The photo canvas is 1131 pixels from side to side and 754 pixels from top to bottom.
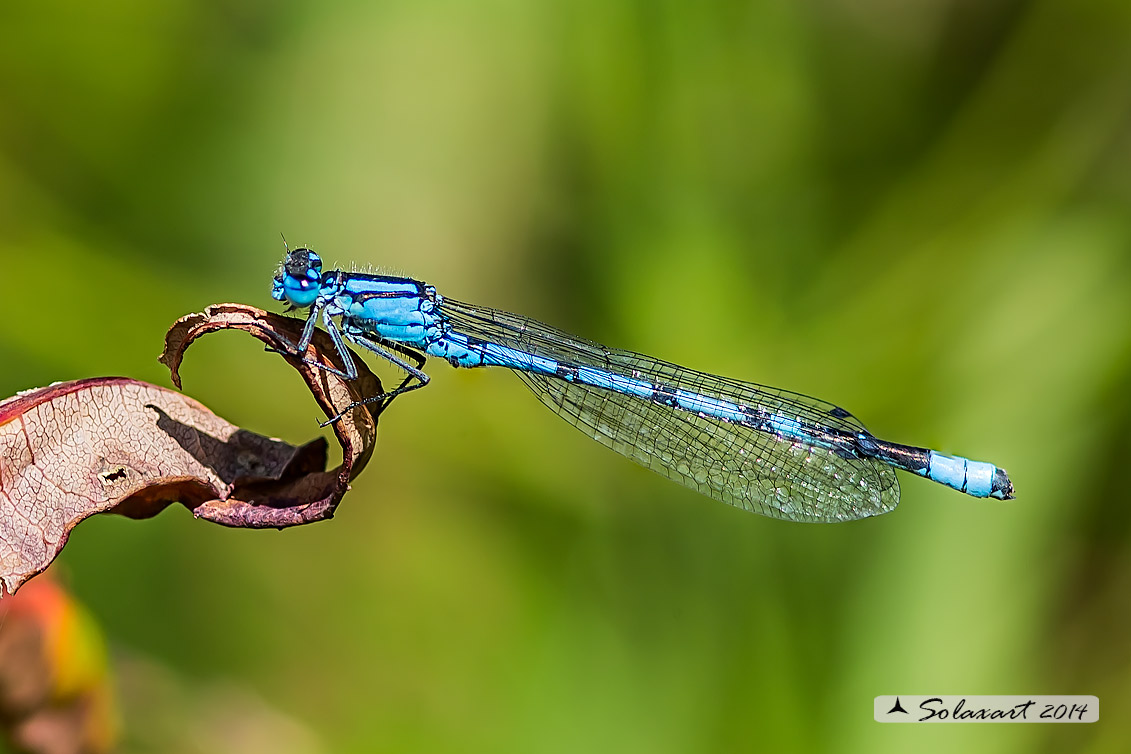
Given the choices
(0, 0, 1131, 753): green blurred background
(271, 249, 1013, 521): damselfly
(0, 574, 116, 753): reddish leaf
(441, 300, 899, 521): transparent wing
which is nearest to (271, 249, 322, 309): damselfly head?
(271, 249, 1013, 521): damselfly

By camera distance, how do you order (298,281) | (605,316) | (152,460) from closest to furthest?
1. (152,460)
2. (298,281)
3. (605,316)

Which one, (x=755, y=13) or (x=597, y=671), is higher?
(x=755, y=13)

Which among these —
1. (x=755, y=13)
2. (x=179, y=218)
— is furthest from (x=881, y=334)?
(x=179, y=218)

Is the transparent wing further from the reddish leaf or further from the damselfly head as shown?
the reddish leaf

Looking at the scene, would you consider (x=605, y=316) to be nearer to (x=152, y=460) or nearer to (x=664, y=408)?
(x=664, y=408)

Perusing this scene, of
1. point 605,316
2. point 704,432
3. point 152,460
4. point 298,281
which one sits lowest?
point 152,460

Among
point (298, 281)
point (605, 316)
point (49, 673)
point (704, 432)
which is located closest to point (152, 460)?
point (49, 673)

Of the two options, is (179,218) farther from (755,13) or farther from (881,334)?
(881,334)
